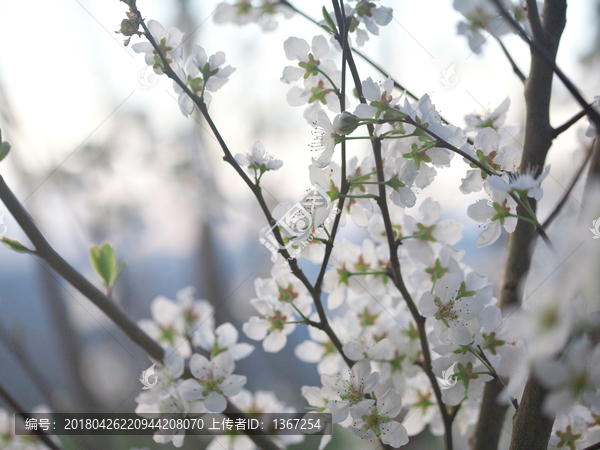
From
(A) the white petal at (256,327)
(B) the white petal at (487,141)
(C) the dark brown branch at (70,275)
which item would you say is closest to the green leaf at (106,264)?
(C) the dark brown branch at (70,275)

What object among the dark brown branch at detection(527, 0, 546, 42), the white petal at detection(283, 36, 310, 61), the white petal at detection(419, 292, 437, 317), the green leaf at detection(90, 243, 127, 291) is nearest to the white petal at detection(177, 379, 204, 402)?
the green leaf at detection(90, 243, 127, 291)

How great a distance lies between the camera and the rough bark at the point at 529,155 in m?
0.40

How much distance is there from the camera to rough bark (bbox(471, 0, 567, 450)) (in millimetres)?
396

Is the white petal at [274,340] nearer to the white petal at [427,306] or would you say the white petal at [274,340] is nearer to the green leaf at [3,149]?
the white petal at [427,306]

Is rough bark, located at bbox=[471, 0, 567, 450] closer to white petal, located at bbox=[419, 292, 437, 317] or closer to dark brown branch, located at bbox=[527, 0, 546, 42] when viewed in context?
dark brown branch, located at bbox=[527, 0, 546, 42]

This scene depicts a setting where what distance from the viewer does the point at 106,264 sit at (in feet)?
1.34

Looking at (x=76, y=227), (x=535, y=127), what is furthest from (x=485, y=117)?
(x=76, y=227)

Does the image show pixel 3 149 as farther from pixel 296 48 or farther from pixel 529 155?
pixel 529 155

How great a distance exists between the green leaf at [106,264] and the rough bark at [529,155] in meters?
0.40

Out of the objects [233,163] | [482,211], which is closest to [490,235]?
[482,211]

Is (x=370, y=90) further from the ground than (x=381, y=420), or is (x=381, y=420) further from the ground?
(x=370, y=90)

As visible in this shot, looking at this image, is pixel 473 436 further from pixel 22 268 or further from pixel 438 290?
pixel 22 268

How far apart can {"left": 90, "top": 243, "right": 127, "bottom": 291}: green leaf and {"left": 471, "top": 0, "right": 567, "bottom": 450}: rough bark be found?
0.40 metres

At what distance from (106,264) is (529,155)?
0.44 meters
